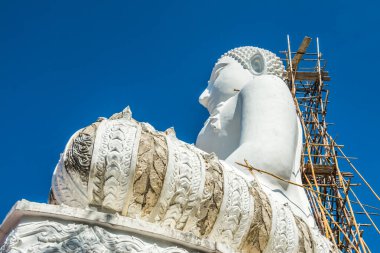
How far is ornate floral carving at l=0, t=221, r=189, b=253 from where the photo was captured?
2.31 meters

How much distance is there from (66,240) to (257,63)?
10.5 feet

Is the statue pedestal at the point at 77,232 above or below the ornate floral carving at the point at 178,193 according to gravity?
below

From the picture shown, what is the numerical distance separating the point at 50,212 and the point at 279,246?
1.09 metres

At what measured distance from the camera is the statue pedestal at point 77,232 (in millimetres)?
2324

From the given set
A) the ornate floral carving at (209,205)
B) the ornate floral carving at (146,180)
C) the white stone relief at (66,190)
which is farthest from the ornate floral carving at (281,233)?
the white stone relief at (66,190)

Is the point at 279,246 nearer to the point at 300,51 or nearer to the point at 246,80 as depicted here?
A: the point at 246,80

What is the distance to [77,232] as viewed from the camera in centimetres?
235

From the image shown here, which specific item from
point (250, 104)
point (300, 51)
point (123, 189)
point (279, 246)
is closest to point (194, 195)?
point (123, 189)

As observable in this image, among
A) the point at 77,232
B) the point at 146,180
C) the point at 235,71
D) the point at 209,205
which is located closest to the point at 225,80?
the point at 235,71

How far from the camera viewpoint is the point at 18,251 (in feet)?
7.56

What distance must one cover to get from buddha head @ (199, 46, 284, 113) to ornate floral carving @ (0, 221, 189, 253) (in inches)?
103

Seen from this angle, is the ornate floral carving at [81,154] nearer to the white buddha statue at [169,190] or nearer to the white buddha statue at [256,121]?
the white buddha statue at [169,190]

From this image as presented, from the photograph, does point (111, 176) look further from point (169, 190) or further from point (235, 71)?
point (235, 71)

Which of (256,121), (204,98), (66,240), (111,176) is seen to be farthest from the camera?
(204,98)
